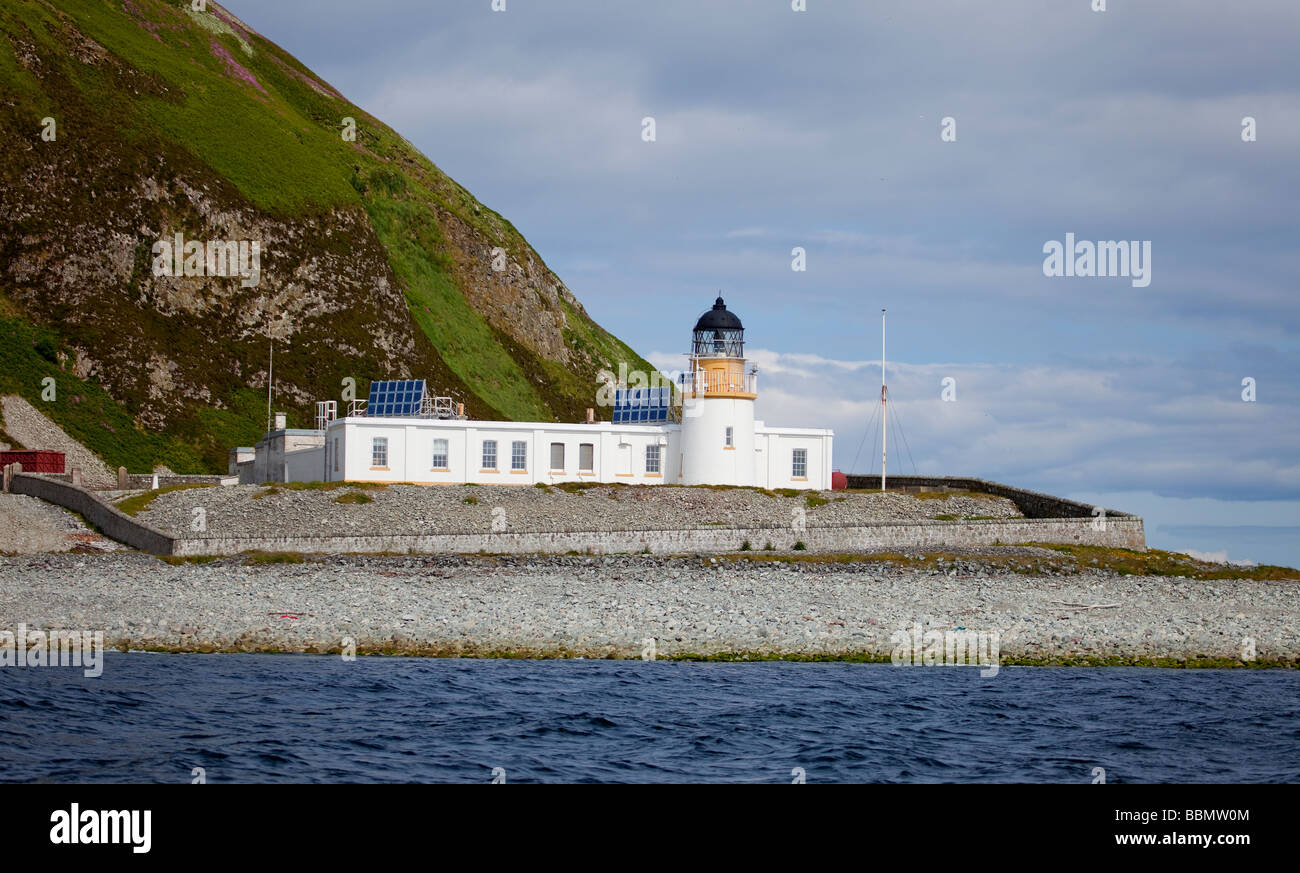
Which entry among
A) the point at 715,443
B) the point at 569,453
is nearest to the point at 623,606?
the point at 569,453

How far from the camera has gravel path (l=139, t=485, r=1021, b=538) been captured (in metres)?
44.3

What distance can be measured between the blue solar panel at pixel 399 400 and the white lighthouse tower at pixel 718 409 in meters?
11.5

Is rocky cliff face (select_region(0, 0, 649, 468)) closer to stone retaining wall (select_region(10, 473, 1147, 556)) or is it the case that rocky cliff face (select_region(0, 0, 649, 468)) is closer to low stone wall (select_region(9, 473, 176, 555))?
low stone wall (select_region(9, 473, 176, 555))

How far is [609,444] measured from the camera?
55.8m

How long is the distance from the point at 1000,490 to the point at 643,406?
16880 mm

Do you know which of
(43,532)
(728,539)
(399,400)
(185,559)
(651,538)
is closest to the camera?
(185,559)

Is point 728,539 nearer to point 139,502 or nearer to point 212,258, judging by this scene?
point 139,502

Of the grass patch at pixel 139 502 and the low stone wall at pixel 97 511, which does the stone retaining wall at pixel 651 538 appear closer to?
the low stone wall at pixel 97 511

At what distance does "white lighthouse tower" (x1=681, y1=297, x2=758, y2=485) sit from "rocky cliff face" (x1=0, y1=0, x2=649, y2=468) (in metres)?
37.3

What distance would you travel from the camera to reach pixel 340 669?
24578mm

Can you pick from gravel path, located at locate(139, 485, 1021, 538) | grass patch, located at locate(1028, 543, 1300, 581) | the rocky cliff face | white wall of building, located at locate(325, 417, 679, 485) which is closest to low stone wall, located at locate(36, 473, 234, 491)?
white wall of building, located at locate(325, 417, 679, 485)

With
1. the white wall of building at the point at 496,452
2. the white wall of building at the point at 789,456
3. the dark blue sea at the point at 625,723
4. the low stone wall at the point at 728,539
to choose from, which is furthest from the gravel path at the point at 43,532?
the white wall of building at the point at 789,456

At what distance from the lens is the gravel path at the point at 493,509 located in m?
44.3
